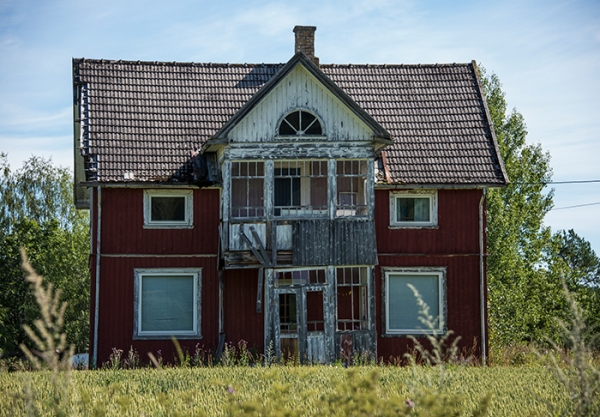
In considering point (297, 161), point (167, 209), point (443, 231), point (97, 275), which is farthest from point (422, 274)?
point (97, 275)

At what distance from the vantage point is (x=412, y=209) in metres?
24.4

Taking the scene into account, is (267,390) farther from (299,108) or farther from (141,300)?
(299,108)

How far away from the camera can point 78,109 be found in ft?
86.9

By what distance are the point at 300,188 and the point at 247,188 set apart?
5.22ft

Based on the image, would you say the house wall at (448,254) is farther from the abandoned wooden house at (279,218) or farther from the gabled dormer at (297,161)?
the gabled dormer at (297,161)

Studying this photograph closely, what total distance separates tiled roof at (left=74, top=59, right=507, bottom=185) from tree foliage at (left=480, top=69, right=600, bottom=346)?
54.8ft

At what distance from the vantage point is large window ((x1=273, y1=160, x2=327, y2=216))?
75.5 feet

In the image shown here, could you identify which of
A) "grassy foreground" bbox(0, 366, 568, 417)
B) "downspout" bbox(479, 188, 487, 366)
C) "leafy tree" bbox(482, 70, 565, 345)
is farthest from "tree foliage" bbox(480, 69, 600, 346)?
"grassy foreground" bbox(0, 366, 568, 417)

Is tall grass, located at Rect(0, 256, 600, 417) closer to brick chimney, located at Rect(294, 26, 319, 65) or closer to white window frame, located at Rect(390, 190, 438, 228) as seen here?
white window frame, located at Rect(390, 190, 438, 228)

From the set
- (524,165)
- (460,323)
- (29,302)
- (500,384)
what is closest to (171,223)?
(460,323)

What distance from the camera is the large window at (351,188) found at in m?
22.8

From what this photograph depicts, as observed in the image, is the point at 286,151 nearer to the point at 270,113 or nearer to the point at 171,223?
the point at 270,113

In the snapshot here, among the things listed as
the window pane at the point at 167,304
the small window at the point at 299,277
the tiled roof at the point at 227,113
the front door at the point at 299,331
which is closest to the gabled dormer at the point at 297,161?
the small window at the point at 299,277

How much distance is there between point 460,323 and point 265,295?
18.0ft
